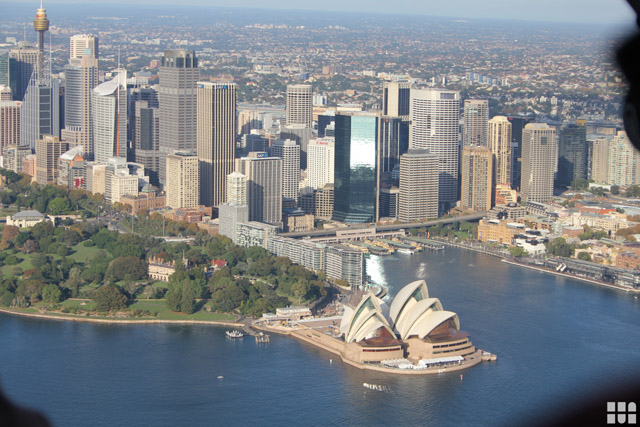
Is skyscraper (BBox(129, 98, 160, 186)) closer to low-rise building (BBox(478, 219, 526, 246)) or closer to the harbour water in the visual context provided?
low-rise building (BBox(478, 219, 526, 246))

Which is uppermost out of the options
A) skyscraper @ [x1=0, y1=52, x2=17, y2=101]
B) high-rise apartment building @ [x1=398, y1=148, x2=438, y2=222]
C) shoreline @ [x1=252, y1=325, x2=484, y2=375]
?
skyscraper @ [x1=0, y1=52, x2=17, y2=101]

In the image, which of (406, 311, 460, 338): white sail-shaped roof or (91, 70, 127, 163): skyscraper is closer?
(406, 311, 460, 338): white sail-shaped roof

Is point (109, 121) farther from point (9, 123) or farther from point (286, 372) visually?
point (286, 372)

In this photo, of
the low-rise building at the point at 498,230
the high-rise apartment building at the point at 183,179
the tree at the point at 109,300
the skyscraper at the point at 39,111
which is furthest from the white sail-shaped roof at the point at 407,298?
the skyscraper at the point at 39,111

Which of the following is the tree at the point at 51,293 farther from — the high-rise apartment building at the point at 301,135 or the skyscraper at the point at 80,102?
the skyscraper at the point at 80,102

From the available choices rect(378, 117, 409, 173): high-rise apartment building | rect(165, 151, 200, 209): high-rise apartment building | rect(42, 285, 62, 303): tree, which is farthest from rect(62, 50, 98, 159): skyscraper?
rect(42, 285, 62, 303): tree

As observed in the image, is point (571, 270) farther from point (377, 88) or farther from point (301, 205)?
point (377, 88)

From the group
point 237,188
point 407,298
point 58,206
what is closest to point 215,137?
point 237,188
